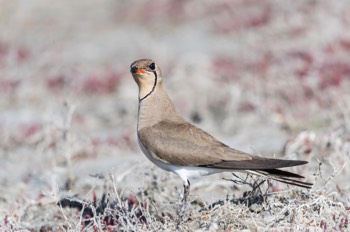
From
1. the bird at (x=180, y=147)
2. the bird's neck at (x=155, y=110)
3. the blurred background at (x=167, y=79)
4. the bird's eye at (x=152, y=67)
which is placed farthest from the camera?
the blurred background at (x=167, y=79)

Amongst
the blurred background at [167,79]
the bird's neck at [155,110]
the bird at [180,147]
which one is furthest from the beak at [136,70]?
the blurred background at [167,79]

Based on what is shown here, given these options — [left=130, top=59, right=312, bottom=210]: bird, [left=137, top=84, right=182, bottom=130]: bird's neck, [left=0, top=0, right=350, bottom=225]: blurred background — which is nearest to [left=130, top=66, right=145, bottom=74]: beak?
[left=130, top=59, right=312, bottom=210]: bird

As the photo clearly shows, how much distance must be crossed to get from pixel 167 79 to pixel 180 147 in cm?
775

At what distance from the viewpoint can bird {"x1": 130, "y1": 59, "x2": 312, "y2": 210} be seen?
16.9 feet

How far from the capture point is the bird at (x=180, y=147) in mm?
5152

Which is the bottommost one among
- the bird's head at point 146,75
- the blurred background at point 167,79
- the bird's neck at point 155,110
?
the blurred background at point 167,79

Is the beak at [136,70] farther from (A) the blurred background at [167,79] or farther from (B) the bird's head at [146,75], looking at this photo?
(A) the blurred background at [167,79]

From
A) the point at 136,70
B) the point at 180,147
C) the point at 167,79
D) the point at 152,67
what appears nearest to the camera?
the point at 180,147

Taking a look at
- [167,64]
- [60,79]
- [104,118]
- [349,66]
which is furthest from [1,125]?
[349,66]

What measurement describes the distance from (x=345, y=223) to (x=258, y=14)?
11641 millimetres

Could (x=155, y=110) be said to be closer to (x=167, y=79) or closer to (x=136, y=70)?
(x=136, y=70)

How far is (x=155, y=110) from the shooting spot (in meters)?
5.84

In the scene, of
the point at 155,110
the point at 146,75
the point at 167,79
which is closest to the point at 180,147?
the point at 155,110

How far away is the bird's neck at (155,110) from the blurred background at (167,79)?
904 mm
